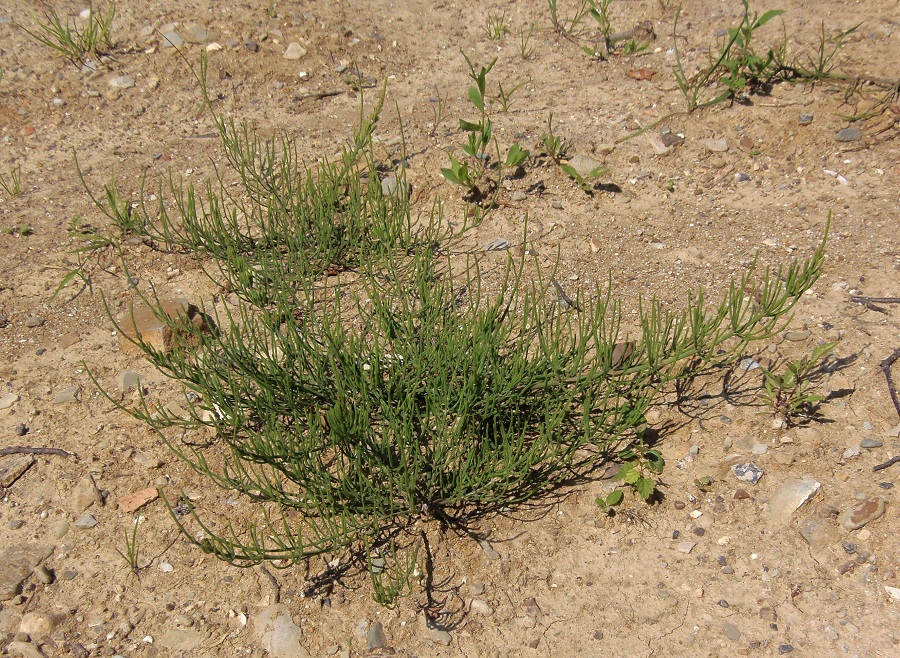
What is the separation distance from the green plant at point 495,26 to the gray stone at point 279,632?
3692 mm

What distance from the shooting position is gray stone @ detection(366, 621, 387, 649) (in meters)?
2.22

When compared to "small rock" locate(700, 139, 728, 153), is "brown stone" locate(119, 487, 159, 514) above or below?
below

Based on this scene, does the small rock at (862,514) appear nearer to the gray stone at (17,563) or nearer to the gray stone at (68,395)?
the gray stone at (17,563)

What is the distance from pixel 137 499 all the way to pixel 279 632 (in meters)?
0.70

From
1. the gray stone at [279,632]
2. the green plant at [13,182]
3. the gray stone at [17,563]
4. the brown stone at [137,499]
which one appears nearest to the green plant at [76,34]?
the green plant at [13,182]

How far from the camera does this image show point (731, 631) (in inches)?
85.8

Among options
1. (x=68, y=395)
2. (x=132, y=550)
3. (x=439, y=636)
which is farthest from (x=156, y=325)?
(x=439, y=636)

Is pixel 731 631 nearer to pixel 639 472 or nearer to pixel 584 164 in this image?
pixel 639 472

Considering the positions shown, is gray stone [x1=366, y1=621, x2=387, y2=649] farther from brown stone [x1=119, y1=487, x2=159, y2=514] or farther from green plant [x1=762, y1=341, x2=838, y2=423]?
green plant [x1=762, y1=341, x2=838, y2=423]

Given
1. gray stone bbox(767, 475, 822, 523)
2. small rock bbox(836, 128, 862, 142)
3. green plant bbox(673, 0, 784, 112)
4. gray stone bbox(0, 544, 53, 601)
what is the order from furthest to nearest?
green plant bbox(673, 0, 784, 112) → small rock bbox(836, 128, 862, 142) → gray stone bbox(767, 475, 822, 523) → gray stone bbox(0, 544, 53, 601)

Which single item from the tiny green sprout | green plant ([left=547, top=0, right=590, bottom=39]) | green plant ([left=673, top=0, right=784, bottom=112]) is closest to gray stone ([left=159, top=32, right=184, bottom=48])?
green plant ([left=547, top=0, right=590, bottom=39])

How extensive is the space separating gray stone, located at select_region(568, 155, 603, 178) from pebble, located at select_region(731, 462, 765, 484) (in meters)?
1.80

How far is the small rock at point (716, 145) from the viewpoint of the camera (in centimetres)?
395

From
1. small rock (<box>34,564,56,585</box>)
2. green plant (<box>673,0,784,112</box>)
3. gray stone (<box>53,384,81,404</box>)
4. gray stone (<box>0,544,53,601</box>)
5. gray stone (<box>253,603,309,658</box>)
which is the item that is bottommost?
gray stone (<box>253,603,309,658</box>)
